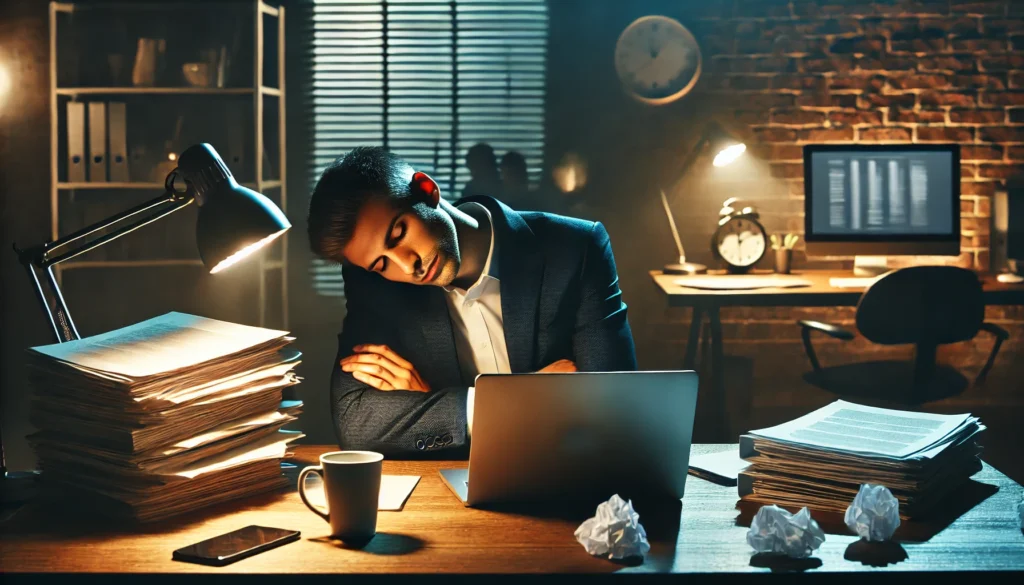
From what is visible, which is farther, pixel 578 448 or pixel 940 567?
pixel 578 448

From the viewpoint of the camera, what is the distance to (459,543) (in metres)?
1.06

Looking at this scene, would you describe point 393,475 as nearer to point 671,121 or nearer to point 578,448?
point 578,448

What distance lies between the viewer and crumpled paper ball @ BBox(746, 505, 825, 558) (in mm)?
1002

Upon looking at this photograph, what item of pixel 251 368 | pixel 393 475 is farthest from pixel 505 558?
pixel 251 368

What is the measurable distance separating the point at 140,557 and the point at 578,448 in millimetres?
518

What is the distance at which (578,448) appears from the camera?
3.81ft

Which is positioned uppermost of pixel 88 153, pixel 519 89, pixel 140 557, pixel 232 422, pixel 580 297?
pixel 519 89

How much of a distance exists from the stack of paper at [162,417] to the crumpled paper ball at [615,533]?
50 cm

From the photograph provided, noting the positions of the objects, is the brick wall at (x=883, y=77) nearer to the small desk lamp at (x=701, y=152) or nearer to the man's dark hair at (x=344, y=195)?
the small desk lamp at (x=701, y=152)

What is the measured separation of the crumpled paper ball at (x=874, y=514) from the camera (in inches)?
41.3

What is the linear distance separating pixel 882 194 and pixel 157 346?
3236 millimetres

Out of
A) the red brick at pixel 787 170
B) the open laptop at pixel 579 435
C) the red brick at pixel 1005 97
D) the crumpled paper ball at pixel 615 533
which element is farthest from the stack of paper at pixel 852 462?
the red brick at pixel 1005 97

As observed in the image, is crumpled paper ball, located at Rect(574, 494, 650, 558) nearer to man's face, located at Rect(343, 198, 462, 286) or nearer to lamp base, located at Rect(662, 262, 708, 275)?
man's face, located at Rect(343, 198, 462, 286)

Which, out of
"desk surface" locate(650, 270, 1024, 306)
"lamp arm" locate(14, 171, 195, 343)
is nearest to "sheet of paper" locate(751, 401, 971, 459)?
"lamp arm" locate(14, 171, 195, 343)
